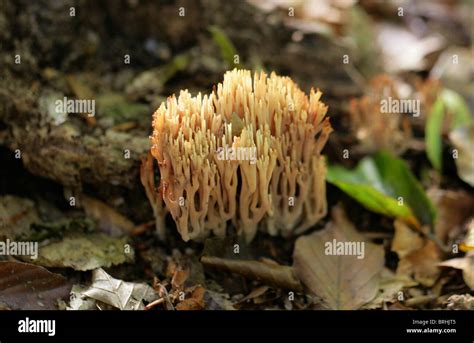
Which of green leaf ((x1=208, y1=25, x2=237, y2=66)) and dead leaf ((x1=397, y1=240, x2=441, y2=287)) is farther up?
green leaf ((x1=208, y1=25, x2=237, y2=66))

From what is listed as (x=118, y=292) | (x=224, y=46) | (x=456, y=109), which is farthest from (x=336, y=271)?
(x=456, y=109)

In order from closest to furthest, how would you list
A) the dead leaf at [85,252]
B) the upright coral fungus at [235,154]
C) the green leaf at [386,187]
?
the upright coral fungus at [235,154]
the dead leaf at [85,252]
the green leaf at [386,187]

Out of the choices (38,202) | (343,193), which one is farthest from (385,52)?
(38,202)

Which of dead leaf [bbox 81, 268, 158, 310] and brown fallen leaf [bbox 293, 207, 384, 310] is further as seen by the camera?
brown fallen leaf [bbox 293, 207, 384, 310]

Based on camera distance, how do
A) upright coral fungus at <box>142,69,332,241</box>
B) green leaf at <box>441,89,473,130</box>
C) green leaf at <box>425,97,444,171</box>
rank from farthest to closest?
green leaf at <box>441,89,473,130</box> → green leaf at <box>425,97,444,171</box> → upright coral fungus at <box>142,69,332,241</box>

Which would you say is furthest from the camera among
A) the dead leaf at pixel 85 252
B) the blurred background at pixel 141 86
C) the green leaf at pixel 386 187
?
the green leaf at pixel 386 187

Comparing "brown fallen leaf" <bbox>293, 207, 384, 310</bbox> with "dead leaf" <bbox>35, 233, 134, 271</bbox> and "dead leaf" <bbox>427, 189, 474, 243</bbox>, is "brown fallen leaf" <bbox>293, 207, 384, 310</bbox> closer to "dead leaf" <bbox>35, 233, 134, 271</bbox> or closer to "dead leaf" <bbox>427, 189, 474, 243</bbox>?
"dead leaf" <bbox>427, 189, 474, 243</bbox>

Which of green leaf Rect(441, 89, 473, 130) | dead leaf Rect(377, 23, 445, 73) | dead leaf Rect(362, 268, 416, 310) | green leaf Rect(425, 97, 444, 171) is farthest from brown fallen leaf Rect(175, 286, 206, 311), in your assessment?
dead leaf Rect(377, 23, 445, 73)

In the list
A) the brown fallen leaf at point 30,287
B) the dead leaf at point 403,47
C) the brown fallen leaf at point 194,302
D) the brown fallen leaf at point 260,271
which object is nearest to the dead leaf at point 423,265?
the brown fallen leaf at point 260,271

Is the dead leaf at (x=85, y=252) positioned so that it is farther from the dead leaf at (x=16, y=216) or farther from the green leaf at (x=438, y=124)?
the green leaf at (x=438, y=124)
